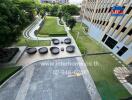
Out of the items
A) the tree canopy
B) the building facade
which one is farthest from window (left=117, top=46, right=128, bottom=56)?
the tree canopy

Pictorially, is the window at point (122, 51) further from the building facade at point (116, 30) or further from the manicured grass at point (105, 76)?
the manicured grass at point (105, 76)

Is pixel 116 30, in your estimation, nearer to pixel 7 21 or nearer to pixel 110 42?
pixel 110 42

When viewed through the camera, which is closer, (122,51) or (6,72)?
(6,72)

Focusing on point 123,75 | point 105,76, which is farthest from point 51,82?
point 123,75

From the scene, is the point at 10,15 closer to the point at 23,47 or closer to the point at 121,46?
the point at 23,47

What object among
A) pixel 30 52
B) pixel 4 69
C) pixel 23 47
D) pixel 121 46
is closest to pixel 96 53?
pixel 121 46

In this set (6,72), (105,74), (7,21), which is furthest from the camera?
(105,74)

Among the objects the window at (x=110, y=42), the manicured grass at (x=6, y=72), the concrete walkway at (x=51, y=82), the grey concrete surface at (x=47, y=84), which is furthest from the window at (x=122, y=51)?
the manicured grass at (x=6, y=72)

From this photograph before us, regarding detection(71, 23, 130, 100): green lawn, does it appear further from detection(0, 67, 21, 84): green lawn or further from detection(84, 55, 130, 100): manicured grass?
detection(0, 67, 21, 84): green lawn
